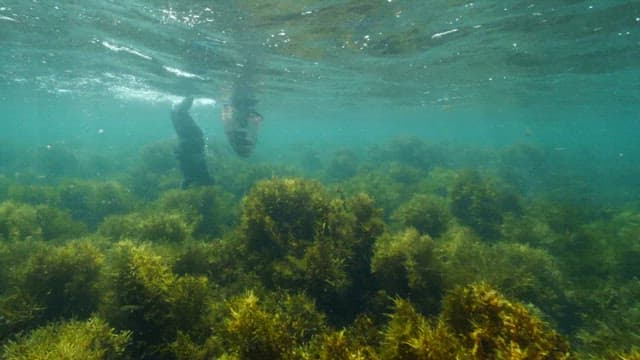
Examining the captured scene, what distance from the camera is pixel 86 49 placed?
22.1 meters

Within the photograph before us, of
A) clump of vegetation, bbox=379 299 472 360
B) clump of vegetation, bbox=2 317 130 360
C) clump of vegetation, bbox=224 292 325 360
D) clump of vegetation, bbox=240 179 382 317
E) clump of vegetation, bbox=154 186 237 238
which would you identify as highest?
clump of vegetation, bbox=379 299 472 360

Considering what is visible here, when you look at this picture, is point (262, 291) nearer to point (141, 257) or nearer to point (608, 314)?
point (141, 257)

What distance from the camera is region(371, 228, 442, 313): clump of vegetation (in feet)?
22.6

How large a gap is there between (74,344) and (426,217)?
10.2 metres

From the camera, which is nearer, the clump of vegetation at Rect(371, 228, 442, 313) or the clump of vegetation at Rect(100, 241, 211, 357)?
the clump of vegetation at Rect(100, 241, 211, 357)

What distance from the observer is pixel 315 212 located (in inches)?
364

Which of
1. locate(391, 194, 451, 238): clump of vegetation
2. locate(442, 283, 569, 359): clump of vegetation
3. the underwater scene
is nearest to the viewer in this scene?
locate(442, 283, 569, 359): clump of vegetation

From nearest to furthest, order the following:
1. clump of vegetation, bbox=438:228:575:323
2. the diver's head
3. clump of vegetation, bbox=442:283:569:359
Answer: clump of vegetation, bbox=442:283:569:359 → clump of vegetation, bbox=438:228:575:323 → the diver's head

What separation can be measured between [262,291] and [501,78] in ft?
96.8

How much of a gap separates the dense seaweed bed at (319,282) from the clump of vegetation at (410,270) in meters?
0.03

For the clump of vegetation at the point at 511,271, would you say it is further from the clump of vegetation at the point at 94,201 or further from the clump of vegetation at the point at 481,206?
the clump of vegetation at the point at 94,201

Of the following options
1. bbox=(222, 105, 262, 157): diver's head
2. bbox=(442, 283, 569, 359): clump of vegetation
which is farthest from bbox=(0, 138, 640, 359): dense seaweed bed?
bbox=(222, 105, 262, 157): diver's head

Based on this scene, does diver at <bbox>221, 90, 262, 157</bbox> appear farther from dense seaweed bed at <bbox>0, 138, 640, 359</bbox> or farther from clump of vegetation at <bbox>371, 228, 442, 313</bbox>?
clump of vegetation at <bbox>371, 228, 442, 313</bbox>

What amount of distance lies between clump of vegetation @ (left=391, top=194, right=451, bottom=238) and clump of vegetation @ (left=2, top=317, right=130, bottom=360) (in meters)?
9.24
